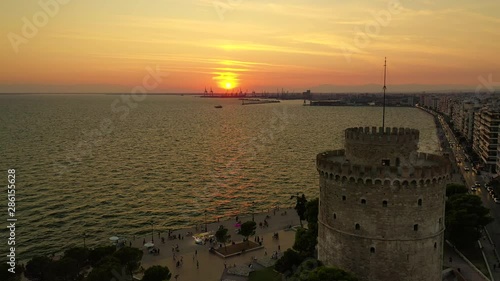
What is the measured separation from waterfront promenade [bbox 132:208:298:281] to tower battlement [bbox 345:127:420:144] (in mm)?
19574

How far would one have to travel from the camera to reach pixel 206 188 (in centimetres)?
8144

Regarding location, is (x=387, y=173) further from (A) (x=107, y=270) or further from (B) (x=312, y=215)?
(A) (x=107, y=270)

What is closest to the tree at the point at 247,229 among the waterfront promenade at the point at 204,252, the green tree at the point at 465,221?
the waterfront promenade at the point at 204,252

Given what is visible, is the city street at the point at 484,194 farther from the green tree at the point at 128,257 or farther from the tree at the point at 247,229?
the green tree at the point at 128,257

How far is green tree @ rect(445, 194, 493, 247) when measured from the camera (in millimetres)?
45312

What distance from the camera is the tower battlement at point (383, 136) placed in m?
31.4

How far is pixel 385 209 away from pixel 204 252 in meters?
25.2

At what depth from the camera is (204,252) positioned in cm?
4859

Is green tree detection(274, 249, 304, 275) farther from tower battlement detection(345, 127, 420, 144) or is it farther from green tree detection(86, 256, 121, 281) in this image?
green tree detection(86, 256, 121, 281)

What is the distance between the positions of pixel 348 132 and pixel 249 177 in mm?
57988

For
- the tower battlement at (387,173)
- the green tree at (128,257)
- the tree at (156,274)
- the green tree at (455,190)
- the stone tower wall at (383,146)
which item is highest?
the stone tower wall at (383,146)

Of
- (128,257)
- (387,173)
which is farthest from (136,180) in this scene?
(387,173)

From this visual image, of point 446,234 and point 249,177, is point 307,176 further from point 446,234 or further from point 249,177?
point 446,234

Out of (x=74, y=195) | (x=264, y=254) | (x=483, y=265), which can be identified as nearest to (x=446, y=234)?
(x=483, y=265)
